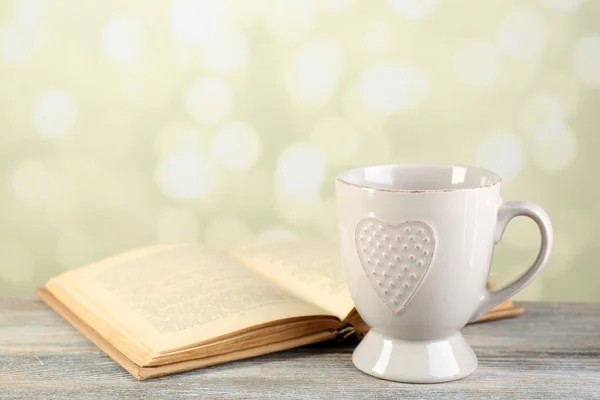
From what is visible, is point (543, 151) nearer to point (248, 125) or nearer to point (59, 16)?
point (248, 125)

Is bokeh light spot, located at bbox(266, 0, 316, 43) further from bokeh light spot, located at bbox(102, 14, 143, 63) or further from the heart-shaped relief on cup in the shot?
the heart-shaped relief on cup

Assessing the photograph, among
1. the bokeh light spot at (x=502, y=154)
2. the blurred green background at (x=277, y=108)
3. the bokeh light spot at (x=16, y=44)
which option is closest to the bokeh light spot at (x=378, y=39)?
the blurred green background at (x=277, y=108)

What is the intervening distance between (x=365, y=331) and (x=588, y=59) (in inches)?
29.7

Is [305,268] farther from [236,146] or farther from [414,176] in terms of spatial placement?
[236,146]

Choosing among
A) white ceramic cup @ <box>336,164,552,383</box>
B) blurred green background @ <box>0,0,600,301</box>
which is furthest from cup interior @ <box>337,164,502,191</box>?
blurred green background @ <box>0,0,600,301</box>

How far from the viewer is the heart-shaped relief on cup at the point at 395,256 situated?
0.61 meters

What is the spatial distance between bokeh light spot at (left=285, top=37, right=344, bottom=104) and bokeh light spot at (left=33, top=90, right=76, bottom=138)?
14.8 inches

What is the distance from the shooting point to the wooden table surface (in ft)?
2.09

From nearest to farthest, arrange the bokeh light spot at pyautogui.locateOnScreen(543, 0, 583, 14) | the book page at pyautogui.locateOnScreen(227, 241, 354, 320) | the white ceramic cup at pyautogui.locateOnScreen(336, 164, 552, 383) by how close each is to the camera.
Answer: the white ceramic cup at pyautogui.locateOnScreen(336, 164, 552, 383) → the book page at pyautogui.locateOnScreen(227, 241, 354, 320) → the bokeh light spot at pyautogui.locateOnScreen(543, 0, 583, 14)


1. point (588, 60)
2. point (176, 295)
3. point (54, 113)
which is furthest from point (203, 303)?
point (588, 60)

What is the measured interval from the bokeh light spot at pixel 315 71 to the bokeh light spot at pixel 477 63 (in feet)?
0.65

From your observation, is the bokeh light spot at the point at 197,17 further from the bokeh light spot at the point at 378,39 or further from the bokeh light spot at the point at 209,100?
the bokeh light spot at the point at 378,39

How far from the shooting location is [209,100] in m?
1.30

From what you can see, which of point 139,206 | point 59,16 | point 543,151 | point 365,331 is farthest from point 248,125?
point 365,331
